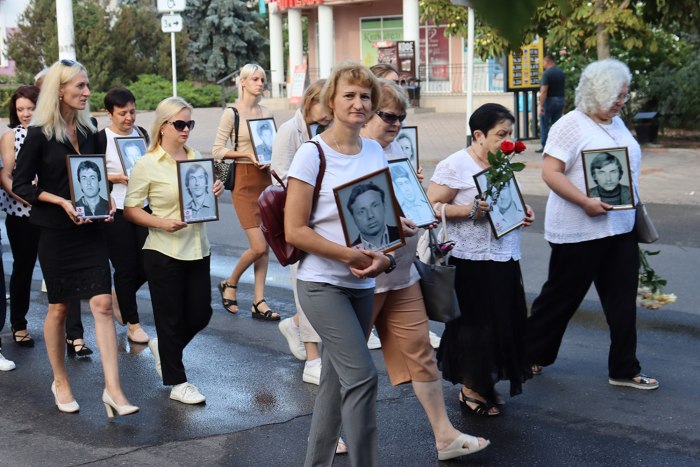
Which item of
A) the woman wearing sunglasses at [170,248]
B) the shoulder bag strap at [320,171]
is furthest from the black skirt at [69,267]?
the shoulder bag strap at [320,171]

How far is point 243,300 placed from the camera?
8.70 m

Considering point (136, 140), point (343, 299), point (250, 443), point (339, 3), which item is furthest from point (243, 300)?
point (339, 3)

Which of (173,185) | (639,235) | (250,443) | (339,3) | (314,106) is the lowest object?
(250,443)

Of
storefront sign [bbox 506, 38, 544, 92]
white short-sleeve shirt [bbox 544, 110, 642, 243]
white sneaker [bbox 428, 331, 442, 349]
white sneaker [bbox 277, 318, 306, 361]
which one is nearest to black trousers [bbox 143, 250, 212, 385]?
white sneaker [bbox 277, 318, 306, 361]

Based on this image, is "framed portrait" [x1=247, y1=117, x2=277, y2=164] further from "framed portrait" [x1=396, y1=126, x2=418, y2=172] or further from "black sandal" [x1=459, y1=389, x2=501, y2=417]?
"black sandal" [x1=459, y1=389, x2=501, y2=417]

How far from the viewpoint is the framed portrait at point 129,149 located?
6.97 meters

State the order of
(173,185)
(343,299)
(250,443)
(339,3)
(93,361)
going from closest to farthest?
(343,299) → (250,443) → (173,185) → (93,361) → (339,3)

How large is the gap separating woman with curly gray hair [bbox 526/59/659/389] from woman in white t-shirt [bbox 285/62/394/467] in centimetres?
183

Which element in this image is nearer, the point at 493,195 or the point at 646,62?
the point at 493,195

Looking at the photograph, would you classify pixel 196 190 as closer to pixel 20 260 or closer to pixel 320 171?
pixel 320 171

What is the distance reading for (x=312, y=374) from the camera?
6188mm

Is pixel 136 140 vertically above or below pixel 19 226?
above

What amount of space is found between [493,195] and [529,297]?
11.5ft

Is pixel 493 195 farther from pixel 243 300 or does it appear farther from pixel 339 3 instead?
pixel 339 3
